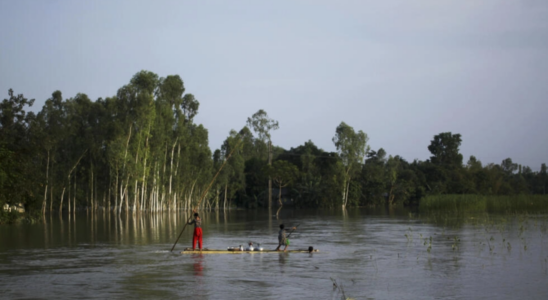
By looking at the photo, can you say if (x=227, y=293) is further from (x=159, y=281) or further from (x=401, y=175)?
(x=401, y=175)

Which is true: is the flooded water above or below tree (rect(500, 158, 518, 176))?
below

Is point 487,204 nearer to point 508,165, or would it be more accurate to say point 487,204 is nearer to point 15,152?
point 15,152

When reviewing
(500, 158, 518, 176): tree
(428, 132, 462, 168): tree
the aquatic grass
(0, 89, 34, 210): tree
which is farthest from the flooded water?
(500, 158, 518, 176): tree

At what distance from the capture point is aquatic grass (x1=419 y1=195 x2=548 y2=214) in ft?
150

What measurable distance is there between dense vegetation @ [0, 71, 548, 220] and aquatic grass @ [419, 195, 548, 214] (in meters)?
17.3

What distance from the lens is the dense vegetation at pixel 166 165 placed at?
4625 cm

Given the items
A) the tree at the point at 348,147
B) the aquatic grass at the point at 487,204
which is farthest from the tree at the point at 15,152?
the tree at the point at 348,147

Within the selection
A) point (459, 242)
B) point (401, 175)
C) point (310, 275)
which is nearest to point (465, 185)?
point (401, 175)

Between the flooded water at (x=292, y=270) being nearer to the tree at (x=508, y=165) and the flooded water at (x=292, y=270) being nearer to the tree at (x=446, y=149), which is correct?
the tree at (x=446, y=149)

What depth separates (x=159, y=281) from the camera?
48.7ft

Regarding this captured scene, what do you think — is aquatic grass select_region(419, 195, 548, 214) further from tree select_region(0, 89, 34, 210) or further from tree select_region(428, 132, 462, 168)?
tree select_region(428, 132, 462, 168)

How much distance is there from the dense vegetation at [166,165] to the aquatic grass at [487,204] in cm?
1729

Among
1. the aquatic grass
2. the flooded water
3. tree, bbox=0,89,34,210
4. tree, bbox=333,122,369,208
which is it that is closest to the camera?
the flooded water

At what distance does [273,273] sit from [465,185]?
252 ft
